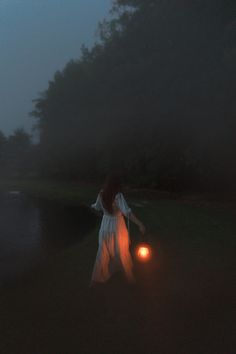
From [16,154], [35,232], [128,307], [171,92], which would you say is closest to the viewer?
[128,307]

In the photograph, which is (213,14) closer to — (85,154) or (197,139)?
(197,139)

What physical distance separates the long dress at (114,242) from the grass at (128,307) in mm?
268

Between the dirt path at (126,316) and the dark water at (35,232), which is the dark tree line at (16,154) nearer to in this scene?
the dark water at (35,232)

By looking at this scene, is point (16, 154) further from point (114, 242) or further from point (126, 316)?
point (126, 316)

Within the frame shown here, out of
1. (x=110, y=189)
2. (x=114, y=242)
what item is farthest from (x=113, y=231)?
(x=110, y=189)

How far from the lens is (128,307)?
17.8ft

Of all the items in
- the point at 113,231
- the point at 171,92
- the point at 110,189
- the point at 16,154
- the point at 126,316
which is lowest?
the point at 126,316

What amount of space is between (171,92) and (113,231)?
10862 mm

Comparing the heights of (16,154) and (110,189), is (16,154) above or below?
above

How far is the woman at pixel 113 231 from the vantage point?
6.08m

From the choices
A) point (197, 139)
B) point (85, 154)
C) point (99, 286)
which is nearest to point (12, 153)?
point (85, 154)

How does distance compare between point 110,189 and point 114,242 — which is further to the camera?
point 114,242

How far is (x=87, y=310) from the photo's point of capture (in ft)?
17.7

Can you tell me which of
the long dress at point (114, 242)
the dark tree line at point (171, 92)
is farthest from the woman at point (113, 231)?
the dark tree line at point (171, 92)
